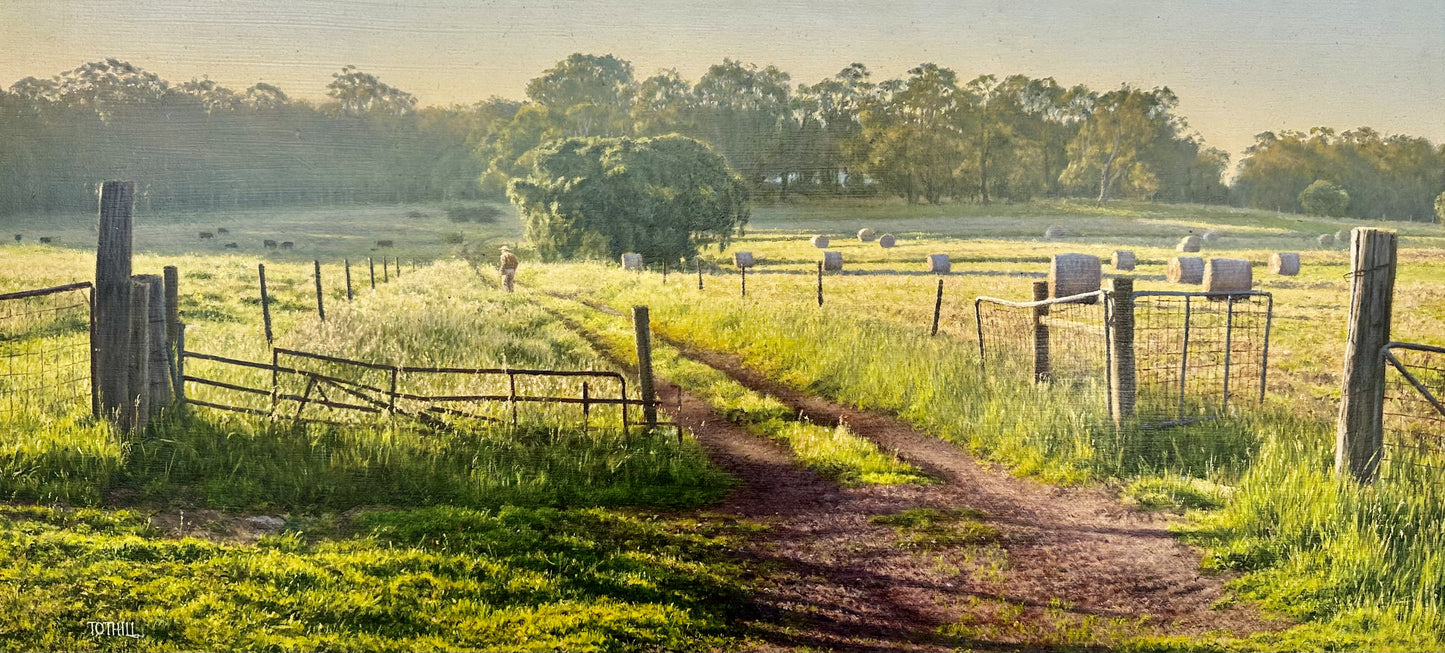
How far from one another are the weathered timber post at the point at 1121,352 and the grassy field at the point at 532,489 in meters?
0.30

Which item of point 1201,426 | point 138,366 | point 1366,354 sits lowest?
point 1201,426

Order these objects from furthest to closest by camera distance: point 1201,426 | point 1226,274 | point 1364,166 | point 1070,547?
point 1226,274 < point 1364,166 < point 1201,426 < point 1070,547

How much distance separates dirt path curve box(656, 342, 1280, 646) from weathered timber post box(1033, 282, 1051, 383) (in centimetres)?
211

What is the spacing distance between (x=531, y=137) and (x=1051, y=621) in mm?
9063

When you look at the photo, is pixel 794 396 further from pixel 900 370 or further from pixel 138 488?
pixel 138 488

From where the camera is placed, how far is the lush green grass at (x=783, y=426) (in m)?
8.43

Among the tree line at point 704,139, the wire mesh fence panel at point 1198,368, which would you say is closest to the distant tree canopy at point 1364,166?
the tree line at point 704,139

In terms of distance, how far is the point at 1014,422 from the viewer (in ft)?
30.4

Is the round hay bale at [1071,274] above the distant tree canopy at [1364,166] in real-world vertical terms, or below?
below

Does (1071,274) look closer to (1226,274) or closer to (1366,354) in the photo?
(1226,274)

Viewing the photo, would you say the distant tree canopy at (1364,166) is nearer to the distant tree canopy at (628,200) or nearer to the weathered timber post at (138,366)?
the weathered timber post at (138,366)

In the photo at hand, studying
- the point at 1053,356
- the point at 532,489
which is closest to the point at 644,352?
the point at 532,489

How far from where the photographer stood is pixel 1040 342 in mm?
10922

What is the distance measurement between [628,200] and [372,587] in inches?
975
